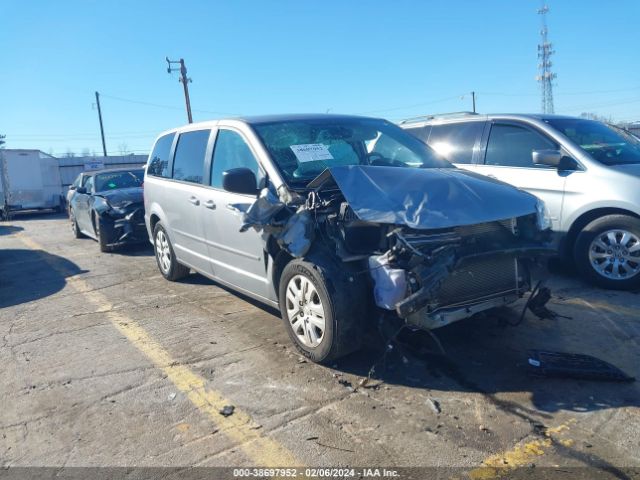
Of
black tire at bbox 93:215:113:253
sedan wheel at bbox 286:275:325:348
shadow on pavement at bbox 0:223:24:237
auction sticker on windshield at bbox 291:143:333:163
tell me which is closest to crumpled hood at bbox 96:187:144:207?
black tire at bbox 93:215:113:253

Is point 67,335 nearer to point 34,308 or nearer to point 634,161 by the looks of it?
point 34,308

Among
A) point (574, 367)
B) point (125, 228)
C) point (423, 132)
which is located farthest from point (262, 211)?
point (125, 228)

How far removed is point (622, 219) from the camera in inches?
209

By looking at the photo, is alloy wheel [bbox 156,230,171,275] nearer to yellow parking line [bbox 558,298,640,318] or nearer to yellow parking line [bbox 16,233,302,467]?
yellow parking line [bbox 16,233,302,467]

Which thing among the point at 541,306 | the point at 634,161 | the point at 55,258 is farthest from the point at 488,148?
the point at 55,258

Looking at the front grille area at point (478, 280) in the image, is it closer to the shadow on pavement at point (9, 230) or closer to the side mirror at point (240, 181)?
the side mirror at point (240, 181)

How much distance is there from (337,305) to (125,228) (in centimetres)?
669

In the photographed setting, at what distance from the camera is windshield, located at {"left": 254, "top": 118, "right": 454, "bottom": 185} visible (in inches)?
171

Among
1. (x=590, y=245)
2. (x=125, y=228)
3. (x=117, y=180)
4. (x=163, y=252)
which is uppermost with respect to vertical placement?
(x=117, y=180)

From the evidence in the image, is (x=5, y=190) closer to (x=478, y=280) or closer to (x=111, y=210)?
(x=111, y=210)

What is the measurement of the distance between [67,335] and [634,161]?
6257 millimetres

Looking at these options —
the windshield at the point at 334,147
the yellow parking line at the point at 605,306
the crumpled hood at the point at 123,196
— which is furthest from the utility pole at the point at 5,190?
the yellow parking line at the point at 605,306

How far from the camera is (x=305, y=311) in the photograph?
12.4 feet

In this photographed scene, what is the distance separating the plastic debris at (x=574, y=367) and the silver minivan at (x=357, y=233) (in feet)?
1.59
